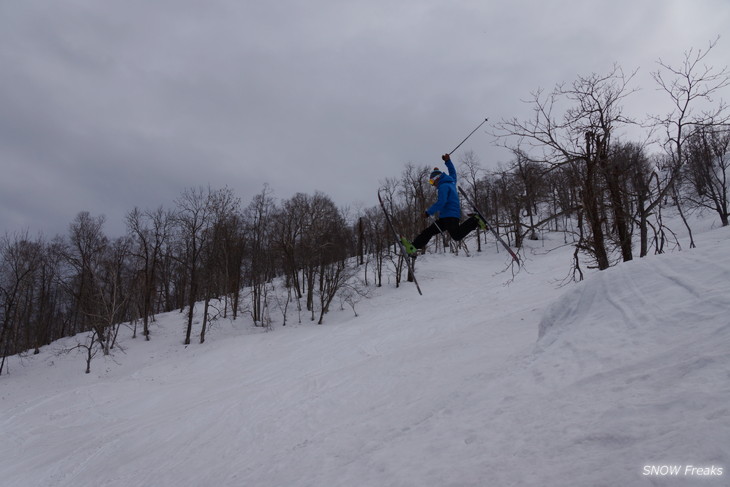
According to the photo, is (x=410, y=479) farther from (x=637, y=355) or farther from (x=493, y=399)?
(x=637, y=355)

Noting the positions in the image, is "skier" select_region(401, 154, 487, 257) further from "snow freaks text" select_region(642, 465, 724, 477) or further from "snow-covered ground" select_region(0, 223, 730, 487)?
"snow freaks text" select_region(642, 465, 724, 477)

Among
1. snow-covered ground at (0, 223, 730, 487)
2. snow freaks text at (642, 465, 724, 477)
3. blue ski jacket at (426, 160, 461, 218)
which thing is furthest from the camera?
blue ski jacket at (426, 160, 461, 218)

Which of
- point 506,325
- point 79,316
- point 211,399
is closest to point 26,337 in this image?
point 79,316

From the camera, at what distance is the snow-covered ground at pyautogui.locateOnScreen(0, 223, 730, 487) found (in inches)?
96.9

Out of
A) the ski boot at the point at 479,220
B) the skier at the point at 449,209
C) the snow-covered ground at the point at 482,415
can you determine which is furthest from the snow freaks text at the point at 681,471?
the ski boot at the point at 479,220

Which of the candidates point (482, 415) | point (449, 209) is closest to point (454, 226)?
point (449, 209)

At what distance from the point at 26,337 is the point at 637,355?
47983mm

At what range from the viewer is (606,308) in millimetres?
4719

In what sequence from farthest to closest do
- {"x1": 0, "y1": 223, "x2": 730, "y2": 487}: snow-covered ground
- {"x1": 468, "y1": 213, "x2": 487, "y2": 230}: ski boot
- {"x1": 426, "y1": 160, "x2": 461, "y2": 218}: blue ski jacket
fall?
{"x1": 468, "y1": 213, "x2": 487, "y2": 230}: ski boot → {"x1": 426, "y1": 160, "x2": 461, "y2": 218}: blue ski jacket → {"x1": 0, "y1": 223, "x2": 730, "y2": 487}: snow-covered ground

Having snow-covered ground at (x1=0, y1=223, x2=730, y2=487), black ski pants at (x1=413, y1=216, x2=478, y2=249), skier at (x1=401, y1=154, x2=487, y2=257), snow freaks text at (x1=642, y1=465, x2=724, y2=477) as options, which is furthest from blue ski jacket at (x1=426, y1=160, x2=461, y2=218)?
snow freaks text at (x1=642, y1=465, x2=724, y2=477)

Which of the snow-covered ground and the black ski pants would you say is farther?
the black ski pants

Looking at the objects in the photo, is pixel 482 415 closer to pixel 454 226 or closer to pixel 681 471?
pixel 681 471

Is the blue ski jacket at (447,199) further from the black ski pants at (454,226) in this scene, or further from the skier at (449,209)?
the black ski pants at (454,226)

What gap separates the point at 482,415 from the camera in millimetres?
3711
